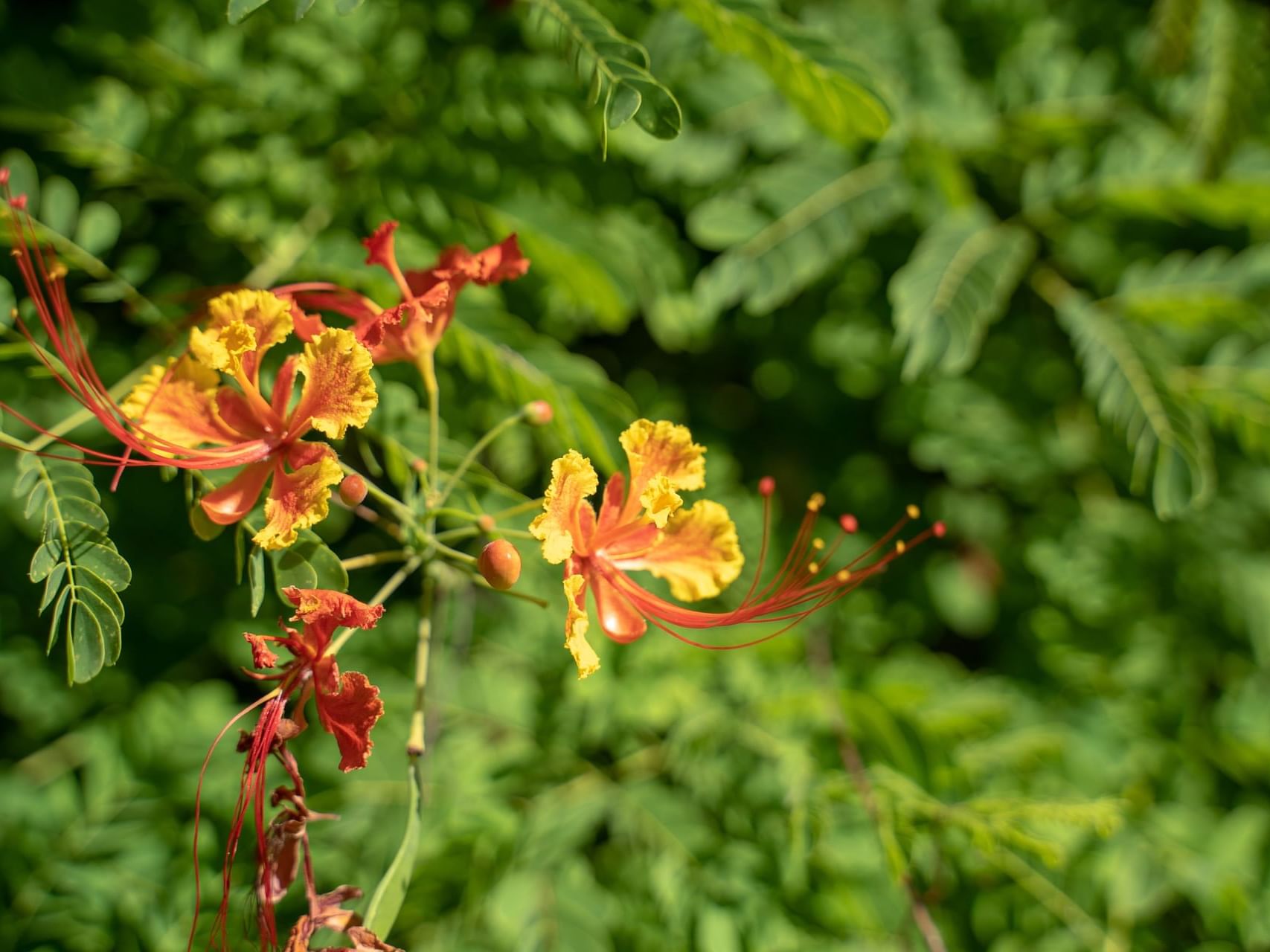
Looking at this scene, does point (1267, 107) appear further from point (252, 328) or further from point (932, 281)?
point (252, 328)

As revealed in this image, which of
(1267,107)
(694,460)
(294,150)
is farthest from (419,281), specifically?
(1267,107)

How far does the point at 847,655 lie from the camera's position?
2.79m

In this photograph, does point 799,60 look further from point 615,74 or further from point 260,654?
point 260,654

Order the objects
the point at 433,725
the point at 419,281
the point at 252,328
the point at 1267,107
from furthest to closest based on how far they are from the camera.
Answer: the point at 1267,107 → the point at 433,725 → the point at 419,281 → the point at 252,328

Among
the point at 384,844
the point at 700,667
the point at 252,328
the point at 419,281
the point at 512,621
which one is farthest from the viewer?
the point at 512,621

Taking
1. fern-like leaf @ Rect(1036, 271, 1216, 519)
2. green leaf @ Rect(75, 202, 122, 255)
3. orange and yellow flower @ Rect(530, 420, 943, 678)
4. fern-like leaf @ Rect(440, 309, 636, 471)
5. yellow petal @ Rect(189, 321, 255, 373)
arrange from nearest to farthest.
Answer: yellow petal @ Rect(189, 321, 255, 373) < orange and yellow flower @ Rect(530, 420, 943, 678) < fern-like leaf @ Rect(440, 309, 636, 471) < green leaf @ Rect(75, 202, 122, 255) < fern-like leaf @ Rect(1036, 271, 1216, 519)

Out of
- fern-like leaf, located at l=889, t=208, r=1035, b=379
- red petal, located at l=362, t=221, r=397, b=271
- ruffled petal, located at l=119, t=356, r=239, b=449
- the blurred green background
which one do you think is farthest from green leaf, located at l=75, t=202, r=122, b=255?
fern-like leaf, located at l=889, t=208, r=1035, b=379

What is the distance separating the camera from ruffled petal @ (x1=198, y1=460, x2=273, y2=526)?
1.39 m

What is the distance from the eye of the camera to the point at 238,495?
1.43 meters

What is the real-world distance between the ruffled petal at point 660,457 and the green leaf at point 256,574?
53 cm

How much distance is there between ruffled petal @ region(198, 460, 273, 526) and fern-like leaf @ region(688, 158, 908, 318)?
127 cm

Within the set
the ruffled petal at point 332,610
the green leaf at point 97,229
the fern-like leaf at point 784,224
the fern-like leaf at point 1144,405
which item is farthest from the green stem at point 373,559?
the fern-like leaf at point 1144,405

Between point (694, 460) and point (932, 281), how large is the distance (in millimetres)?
1096

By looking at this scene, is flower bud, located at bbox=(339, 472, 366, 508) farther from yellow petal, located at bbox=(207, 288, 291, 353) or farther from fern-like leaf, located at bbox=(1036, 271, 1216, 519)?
fern-like leaf, located at bbox=(1036, 271, 1216, 519)
